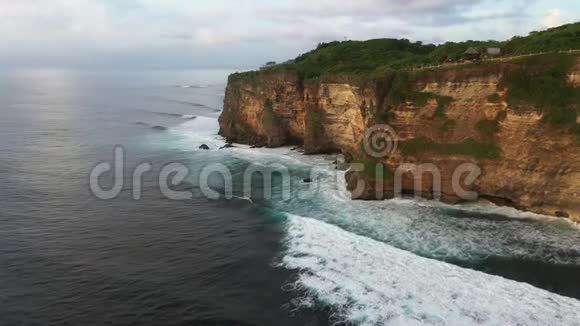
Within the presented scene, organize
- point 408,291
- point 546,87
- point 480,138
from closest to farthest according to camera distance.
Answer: point 408,291 < point 546,87 < point 480,138

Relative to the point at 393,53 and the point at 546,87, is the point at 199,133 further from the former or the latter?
the point at 546,87

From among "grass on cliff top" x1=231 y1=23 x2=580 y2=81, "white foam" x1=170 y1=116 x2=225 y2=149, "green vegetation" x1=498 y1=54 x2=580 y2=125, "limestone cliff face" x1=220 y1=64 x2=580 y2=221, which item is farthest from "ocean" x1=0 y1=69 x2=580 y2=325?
"white foam" x1=170 y1=116 x2=225 y2=149

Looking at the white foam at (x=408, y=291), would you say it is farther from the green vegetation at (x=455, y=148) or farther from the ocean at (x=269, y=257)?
the green vegetation at (x=455, y=148)

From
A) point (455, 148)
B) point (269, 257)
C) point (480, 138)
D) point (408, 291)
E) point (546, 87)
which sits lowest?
point (408, 291)

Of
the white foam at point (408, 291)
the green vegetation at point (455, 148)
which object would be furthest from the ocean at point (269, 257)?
the green vegetation at point (455, 148)

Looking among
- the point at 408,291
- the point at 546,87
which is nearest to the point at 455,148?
the point at 546,87

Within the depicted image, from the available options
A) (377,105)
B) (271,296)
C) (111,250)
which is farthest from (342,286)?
(377,105)

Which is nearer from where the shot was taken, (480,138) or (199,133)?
(480,138)
